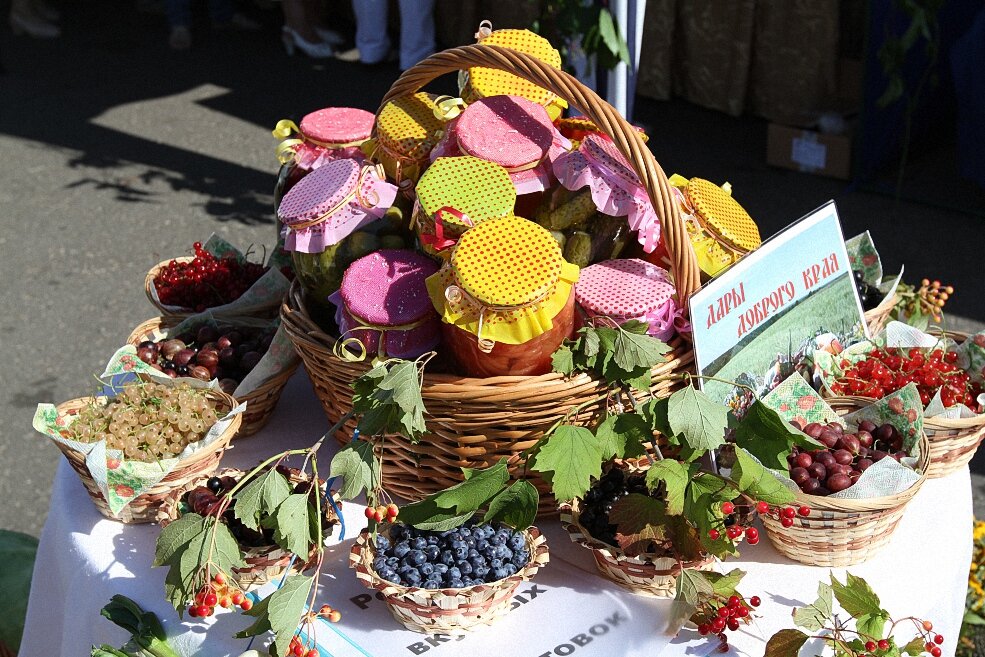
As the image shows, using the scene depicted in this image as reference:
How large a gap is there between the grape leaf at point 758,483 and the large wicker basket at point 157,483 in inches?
30.9

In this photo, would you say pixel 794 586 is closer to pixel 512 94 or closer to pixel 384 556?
pixel 384 556

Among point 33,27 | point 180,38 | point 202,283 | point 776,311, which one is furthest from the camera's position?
point 33,27

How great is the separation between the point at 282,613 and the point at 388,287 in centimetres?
51

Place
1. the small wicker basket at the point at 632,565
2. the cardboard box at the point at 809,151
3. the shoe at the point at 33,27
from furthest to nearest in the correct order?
the shoe at the point at 33,27
the cardboard box at the point at 809,151
the small wicker basket at the point at 632,565

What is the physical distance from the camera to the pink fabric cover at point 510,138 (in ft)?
5.29

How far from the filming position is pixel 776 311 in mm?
1601

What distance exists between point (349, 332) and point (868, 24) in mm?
3632

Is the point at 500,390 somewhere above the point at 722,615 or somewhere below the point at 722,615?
above

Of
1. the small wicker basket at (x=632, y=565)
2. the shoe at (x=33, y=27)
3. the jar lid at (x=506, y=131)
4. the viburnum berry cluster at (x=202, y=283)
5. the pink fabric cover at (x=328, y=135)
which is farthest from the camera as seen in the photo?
the shoe at (x=33, y=27)

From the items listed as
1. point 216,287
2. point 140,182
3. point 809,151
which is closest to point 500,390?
point 216,287

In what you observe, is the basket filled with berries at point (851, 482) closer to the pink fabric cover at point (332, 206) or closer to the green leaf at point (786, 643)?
the green leaf at point (786, 643)

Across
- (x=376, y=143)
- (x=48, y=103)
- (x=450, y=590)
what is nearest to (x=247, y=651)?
(x=450, y=590)

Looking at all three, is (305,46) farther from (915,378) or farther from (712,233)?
(915,378)

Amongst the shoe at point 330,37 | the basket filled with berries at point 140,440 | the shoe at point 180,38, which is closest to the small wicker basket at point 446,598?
the basket filled with berries at point 140,440
